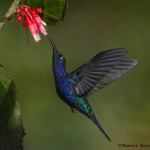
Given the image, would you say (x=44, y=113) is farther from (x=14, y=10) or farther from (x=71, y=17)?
(x=14, y=10)

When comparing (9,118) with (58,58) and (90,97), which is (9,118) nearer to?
(58,58)

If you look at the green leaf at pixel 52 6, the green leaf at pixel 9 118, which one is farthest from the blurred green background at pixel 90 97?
the green leaf at pixel 9 118

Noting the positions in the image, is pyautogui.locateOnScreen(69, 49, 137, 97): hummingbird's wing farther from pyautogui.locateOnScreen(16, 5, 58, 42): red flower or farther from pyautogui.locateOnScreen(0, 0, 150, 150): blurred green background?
pyautogui.locateOnScreen(0, 0, 150, 150): blurred green background

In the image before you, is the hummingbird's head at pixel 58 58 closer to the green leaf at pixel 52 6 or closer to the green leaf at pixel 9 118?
the green leaf at pixel 52 6

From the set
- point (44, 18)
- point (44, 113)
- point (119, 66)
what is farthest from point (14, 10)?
point (44, 113)

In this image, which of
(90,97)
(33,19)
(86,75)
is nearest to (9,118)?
(33,19)
